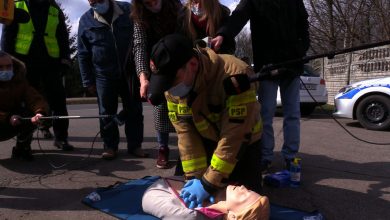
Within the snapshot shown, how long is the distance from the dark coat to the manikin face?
7.44ft

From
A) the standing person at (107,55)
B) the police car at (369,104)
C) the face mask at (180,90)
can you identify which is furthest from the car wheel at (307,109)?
the face mask at (180,90)

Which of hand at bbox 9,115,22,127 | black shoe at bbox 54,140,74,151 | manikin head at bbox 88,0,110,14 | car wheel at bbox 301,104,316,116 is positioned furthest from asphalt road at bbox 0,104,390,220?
car wheel at bbox 301,104,316,116

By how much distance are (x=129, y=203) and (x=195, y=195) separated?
0.67 meters

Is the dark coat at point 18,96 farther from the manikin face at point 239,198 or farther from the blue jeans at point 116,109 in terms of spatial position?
the manikin face at point 239,198

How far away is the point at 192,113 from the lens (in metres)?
2.62

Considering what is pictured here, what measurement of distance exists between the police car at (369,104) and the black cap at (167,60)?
18.7 ft

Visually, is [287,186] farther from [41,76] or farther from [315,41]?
[315,41]

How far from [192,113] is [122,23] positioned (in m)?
2.16

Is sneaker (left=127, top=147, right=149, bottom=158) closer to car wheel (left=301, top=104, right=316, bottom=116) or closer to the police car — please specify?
the police car

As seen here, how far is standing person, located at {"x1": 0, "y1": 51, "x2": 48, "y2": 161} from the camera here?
393 cm

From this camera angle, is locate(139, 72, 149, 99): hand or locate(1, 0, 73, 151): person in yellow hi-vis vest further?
locate(1, 0, 73, 151): person in yellow hi-vis vest

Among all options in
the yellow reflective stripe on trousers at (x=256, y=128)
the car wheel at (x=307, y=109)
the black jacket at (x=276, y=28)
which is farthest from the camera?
the car wheel at (x=307, y=109)

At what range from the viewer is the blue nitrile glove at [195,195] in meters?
2.54

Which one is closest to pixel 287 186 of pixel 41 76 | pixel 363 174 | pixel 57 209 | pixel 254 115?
pixel 363 174
